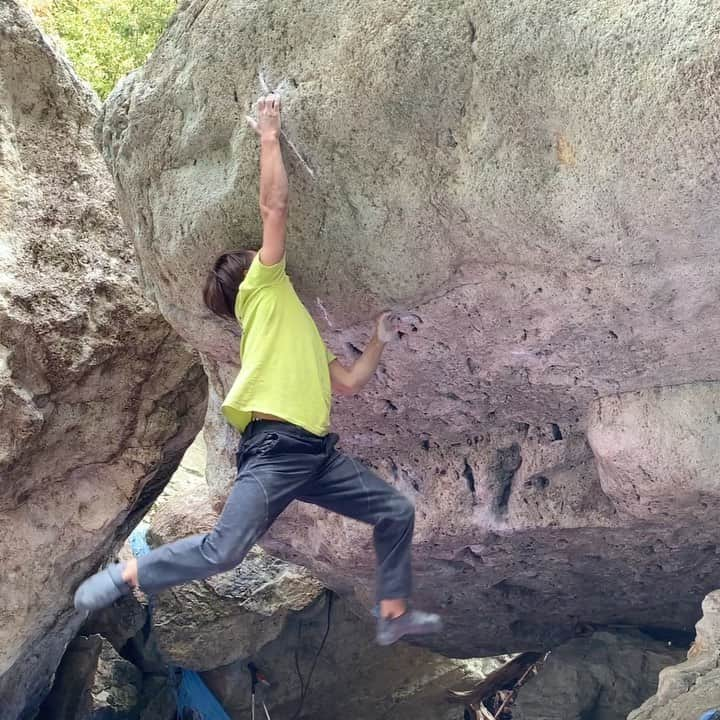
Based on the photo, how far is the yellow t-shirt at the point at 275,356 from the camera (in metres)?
2.50

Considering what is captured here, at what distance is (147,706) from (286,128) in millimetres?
4718

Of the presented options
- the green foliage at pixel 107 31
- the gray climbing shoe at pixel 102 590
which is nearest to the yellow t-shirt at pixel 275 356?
the gray climbing shoe at pixel 102 590

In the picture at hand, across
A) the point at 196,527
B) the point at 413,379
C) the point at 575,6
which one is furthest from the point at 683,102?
the point at 196,527

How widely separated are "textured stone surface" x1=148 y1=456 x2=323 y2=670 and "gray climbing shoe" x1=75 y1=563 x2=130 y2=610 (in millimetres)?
2944

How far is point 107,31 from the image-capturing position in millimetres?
11023

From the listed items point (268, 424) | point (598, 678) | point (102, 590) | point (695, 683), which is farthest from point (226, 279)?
point (598, 678)

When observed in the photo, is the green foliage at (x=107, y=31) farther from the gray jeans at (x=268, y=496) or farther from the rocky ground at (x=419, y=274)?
the gray jeans at (x=268, y=496)

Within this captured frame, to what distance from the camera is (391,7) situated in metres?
2.27

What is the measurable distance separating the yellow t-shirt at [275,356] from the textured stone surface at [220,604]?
3139 mm

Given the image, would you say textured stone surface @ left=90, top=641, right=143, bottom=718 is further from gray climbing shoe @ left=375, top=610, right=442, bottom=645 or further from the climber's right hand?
the climber's right hand

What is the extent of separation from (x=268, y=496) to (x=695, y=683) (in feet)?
5.20

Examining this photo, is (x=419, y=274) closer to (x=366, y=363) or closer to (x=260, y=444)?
(x=366, y=363)

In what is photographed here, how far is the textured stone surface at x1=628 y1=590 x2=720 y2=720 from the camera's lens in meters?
2.83

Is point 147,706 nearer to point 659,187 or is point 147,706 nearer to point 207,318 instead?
point 207,318
